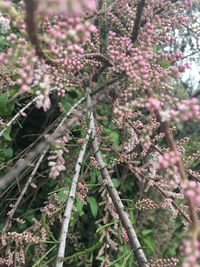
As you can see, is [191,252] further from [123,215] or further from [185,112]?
[123,215]

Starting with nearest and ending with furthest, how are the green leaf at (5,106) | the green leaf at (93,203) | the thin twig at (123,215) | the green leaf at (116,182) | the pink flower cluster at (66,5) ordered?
the pink flower cluster at (66,5), the thin twig at (123,215), the green leaf at (5,106), the green leaf at (93,203), the green leaf at (116,182)

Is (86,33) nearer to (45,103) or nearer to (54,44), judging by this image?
(54,44)

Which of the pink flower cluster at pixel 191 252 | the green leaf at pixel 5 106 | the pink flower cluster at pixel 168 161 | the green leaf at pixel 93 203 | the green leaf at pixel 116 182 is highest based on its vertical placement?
the green leaf at pixel 5 106

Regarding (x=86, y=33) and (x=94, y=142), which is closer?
(x=86, y=33)

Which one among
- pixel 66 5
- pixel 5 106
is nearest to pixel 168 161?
pixel 66 5

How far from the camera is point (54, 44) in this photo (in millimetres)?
844

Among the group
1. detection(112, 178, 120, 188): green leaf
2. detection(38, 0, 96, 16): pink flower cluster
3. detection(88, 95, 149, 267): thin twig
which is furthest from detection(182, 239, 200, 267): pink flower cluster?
detection(112, 178, 120, 188): green leaf

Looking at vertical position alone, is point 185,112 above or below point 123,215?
above

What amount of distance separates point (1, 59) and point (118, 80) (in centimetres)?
66

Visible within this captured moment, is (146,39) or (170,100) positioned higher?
(146,39)

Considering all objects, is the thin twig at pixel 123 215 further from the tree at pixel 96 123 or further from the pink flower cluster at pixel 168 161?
the pink flower cluster at pixel 168 161

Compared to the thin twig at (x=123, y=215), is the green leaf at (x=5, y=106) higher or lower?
higher

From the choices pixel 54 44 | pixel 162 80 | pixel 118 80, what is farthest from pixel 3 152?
pixel 54 44

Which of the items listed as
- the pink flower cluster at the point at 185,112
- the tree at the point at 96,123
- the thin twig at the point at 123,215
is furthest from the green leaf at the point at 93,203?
the pink flower cluster at the point at 185,112
